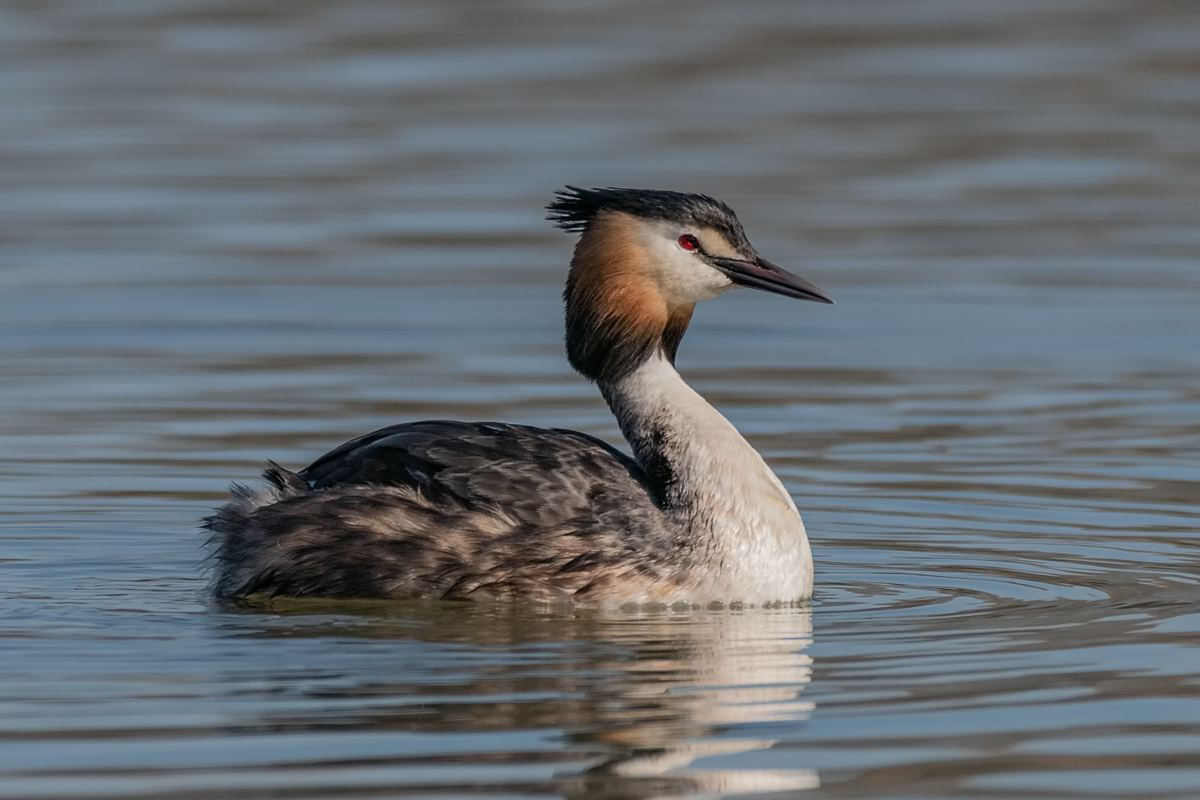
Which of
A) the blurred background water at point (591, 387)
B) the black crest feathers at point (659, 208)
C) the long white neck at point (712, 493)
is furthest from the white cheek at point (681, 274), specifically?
the blurred background water at point (591, 387)

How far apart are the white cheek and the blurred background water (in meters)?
1.20

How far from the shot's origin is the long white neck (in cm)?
917

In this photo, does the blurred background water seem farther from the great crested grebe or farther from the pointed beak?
the pointed beak

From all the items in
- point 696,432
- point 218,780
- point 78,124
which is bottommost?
point 218,780

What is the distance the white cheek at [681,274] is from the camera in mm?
9398

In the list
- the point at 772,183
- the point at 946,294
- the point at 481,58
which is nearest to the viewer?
the point at 946,294

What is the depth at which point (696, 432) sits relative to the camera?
947 centimetres

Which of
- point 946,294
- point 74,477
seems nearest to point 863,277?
point 946,294

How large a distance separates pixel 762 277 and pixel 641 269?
0.47 meters

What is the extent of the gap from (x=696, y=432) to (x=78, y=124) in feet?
44.8

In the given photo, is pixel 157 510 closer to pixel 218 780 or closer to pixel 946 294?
pixel 218 780

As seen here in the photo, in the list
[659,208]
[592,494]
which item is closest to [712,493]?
[592,494]

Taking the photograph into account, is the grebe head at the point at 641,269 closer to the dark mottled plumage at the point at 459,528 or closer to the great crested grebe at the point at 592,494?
the great crested grebe at the point at 592,494

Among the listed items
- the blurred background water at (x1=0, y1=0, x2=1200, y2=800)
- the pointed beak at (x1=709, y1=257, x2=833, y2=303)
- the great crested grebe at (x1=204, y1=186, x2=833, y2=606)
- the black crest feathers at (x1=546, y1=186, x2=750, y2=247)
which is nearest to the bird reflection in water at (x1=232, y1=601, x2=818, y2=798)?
the blurred background water at (x1=0, y1=0, x2=1200, y2=800)
